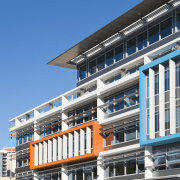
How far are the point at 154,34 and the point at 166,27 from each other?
1649mm

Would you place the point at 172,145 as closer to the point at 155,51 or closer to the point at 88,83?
the point at 155,51

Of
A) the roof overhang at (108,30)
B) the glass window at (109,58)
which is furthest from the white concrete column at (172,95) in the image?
the glass window at (109,58)

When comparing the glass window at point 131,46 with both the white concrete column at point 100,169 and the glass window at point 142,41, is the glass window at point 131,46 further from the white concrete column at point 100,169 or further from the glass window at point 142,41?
the white concrete column at point 100,169

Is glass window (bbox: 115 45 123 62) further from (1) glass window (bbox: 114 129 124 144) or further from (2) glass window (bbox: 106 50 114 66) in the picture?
(1) glass window (bbox: 114 129 124 144)

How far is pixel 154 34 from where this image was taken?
38688mm

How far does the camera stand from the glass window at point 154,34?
38.3 metres

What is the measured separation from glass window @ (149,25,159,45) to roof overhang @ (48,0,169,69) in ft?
5.46

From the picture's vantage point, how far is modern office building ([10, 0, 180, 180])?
3300 cm

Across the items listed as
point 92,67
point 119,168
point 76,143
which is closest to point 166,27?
point 92,67

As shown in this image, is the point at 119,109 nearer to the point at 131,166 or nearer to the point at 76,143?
the point at 131,166

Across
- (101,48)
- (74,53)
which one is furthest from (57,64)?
(101,48)

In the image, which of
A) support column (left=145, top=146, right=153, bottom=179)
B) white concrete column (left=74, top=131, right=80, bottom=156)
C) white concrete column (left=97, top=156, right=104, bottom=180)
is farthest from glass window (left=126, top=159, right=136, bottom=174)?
white concrete column (left=74, top=131, right=80, bottom=156)

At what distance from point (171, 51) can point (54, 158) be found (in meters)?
20.7

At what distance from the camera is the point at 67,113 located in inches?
1902
